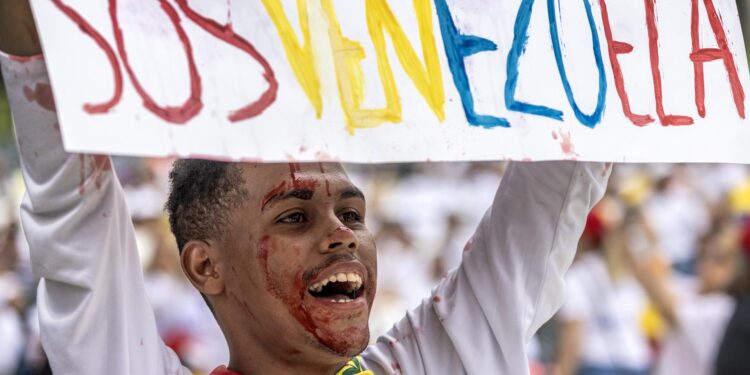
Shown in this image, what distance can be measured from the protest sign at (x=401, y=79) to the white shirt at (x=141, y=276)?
173 mm

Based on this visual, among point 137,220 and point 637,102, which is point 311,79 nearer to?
point 637,102

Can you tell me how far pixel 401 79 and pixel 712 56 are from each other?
794 millimetres

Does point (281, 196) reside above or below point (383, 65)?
below

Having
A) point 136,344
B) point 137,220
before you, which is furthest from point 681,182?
point 136,344

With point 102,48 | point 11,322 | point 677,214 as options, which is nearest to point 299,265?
point 102,48

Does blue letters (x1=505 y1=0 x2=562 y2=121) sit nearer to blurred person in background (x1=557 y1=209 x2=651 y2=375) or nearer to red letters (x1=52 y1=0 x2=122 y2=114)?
red letters (x1=52 y1=0 x2=122 y2=114)

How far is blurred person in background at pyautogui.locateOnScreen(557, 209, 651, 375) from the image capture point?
6441 millimetres

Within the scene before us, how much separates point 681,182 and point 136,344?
7.29 m

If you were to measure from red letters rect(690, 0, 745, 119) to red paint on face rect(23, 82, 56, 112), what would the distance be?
50.4 inches

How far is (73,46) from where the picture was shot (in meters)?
1.83

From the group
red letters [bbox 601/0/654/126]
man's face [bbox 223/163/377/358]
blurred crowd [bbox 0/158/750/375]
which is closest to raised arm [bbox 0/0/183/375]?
man's face [bbox 223/163/377/358]

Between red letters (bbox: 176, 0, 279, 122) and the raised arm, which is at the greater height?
red letters (bbox: 176, 0, 279, 122)

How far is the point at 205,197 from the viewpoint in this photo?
2455 mm

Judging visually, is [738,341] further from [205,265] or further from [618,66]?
[205,265]
